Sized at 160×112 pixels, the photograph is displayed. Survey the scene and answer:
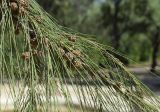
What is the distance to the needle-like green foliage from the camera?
157 cm

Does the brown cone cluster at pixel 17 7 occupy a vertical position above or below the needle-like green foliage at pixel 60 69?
above

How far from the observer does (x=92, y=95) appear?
1674mm

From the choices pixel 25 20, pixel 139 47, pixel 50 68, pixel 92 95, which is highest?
pixel 25 20

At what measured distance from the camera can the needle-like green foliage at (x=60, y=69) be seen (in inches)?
62.0

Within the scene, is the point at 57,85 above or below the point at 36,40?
below

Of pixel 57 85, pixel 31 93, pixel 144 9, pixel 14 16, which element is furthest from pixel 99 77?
pixel 144 9

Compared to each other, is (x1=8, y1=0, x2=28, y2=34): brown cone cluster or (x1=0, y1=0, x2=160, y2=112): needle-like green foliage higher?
(x1=8, y1=0, x2=28, y2=34): brown cone cluster

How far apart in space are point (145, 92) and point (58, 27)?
0.43 meters

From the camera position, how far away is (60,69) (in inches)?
65.8

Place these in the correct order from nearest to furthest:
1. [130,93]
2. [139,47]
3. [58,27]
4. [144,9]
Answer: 1. [130,93]
2. [58,27]
3. [144,9]
4. [139,47]

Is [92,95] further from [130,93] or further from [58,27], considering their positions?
[58,27]

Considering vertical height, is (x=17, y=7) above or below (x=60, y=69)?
above

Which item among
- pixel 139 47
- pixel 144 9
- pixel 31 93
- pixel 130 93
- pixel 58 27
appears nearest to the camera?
pixel 31 93

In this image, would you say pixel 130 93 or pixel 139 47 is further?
pixel 139 47
